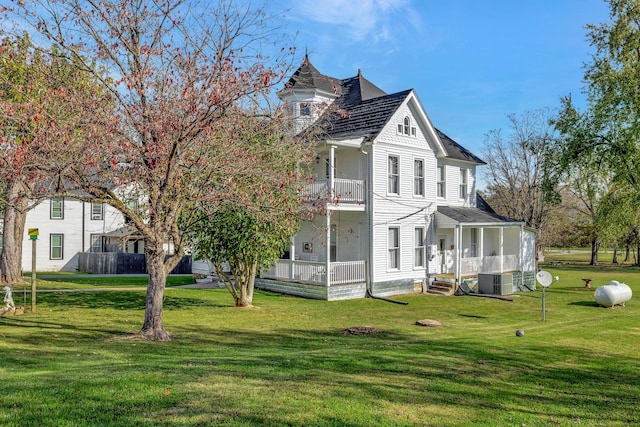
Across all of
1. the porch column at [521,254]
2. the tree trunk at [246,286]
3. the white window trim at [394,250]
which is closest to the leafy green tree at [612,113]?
the porch column at [521,254]

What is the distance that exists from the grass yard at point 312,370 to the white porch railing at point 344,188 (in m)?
5.68

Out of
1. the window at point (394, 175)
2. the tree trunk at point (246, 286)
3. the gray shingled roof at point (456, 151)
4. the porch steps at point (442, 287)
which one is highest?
the gray shingled roof at point (456, 151)

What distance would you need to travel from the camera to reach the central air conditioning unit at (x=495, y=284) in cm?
2362

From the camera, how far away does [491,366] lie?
31.4 feet

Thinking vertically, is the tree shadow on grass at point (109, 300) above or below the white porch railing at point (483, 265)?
below

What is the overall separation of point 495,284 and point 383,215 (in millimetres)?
6421

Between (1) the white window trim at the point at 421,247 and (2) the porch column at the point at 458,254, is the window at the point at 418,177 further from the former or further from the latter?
(2) the porch column at the point at 458,254

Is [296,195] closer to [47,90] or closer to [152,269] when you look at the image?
[152,269]

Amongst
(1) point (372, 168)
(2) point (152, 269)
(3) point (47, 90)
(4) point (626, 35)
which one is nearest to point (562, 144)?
(4) point (626, 35)

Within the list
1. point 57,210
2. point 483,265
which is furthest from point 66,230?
point 483,265

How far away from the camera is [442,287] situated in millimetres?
24484

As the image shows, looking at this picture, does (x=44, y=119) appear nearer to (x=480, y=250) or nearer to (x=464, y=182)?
(x=464, y=182)

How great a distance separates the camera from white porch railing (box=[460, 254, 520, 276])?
83.4ft

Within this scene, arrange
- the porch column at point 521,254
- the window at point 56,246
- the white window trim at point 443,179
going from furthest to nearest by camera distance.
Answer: the window at point 56,246 < the porch column at point 521,254 < the white window trim at point 443,179
